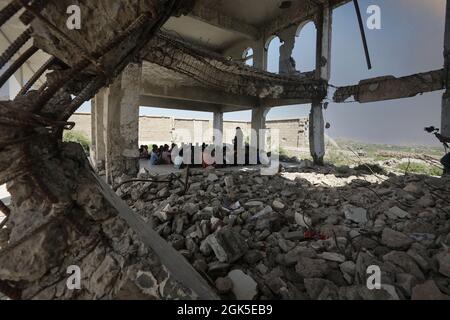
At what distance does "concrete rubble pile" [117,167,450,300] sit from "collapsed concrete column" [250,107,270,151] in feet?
21.4

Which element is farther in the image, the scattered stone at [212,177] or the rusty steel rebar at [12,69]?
the scattered stone at [212,177]

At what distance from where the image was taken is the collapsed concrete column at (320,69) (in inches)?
317

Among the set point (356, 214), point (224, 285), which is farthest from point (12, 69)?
point (356, 214)

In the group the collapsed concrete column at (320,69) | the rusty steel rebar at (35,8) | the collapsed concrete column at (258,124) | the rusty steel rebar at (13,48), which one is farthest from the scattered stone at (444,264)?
the collapsed concrete column at (258,124)

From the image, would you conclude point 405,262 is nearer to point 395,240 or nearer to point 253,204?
point 395,240

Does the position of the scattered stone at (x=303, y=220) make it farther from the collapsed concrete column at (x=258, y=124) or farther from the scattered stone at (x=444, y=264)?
the collapsed concrete column at (x=258, y=124)

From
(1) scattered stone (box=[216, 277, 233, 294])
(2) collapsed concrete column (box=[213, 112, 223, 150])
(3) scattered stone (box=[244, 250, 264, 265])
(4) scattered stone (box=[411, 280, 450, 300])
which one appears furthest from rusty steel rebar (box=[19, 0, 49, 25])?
(2) collapsed concrete column (box=[213, 112, 223, 150])

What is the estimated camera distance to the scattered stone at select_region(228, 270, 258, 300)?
160cm

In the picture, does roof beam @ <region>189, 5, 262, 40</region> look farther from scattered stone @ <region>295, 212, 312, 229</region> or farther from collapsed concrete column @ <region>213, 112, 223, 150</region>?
scattered stone @ <region>295, 212, 312, 229</region>

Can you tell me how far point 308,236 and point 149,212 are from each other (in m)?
2.13

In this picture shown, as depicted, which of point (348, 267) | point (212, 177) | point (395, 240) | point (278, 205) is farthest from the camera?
point (212, 177)

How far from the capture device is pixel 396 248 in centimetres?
217

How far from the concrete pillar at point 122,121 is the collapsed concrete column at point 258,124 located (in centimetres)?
654

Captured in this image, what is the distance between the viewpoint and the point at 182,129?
17.0m
